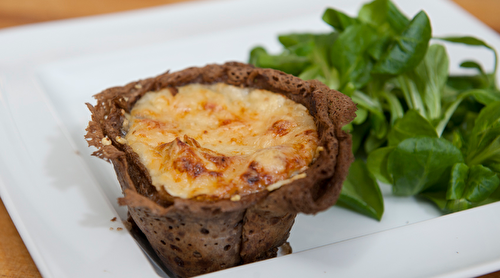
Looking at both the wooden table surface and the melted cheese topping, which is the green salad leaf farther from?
→ the wooden table surface

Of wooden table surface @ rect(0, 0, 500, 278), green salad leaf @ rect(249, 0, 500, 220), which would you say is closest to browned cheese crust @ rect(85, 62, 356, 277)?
green salad leaf @ rect(249, 0, 500, 220)

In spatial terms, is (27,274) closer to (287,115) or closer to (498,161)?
(287,115)

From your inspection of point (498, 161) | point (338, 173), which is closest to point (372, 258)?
point (338, 173)

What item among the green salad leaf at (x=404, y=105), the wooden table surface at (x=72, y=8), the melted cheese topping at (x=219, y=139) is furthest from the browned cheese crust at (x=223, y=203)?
the wooden table surface at (x=72, y=8)

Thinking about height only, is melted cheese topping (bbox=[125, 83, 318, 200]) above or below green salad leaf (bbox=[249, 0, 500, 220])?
above

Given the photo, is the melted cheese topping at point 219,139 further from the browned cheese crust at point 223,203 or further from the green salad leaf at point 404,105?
the green salad leaf at point 404,105

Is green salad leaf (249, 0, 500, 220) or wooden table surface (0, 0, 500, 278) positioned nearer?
green salad leaf (249, 0, 500, 220)

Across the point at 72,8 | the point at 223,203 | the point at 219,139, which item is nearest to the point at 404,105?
the point at 219,139
